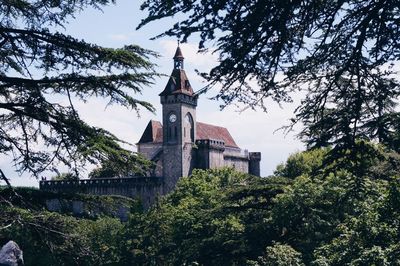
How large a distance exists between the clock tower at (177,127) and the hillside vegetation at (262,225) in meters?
20.6

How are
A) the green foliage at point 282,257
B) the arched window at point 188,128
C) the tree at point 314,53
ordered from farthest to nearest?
the arched window at point 188,128 → the green foliage at point 282,257 → the tree at point 314,53

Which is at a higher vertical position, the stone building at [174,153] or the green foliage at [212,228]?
the stone building at [174,153]

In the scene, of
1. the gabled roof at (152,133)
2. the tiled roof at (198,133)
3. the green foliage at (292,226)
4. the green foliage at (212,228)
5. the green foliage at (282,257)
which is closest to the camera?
the green foliage at (292,226)

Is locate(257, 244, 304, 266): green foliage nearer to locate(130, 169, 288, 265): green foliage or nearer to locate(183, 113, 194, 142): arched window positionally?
locate(130, 169, 288, 265): green foliage

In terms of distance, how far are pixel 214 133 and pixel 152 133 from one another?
22.6ft

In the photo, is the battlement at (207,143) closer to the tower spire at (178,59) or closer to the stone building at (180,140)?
the stone building at (180,140)

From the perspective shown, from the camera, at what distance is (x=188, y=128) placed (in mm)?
60938

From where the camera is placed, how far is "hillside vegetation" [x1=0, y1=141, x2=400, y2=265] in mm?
10625

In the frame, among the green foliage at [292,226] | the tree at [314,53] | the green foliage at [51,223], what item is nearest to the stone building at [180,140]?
the green foliage at [292,226]

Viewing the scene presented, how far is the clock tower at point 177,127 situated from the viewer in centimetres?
5775

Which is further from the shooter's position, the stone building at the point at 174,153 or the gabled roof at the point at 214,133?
the gabled roof at the point at 214,133

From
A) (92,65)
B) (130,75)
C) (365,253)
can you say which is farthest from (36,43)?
(365,253)

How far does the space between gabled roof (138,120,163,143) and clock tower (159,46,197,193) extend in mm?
6115

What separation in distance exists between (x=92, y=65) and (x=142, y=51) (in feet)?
3.36
